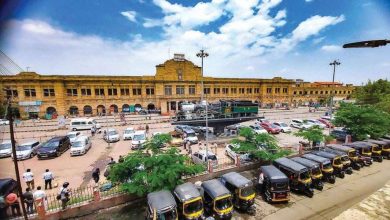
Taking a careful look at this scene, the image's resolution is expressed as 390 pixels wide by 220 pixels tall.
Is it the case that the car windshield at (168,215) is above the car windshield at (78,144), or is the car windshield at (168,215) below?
below

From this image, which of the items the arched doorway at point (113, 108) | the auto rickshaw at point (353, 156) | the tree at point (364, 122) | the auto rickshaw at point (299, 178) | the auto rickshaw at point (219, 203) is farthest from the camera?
the arched doorway at point (113, 108)

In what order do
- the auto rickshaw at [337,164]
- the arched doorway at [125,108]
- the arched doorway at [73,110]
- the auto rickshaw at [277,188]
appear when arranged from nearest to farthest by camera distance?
the auto rickshaw at [277,188] < the auto rickshaw at [337,164] < the arched doorway at [73,110] < the arched doorway at [125,108]

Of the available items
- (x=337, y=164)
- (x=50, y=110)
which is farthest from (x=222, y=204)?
(x=50, y=110)

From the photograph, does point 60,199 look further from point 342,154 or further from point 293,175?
point 342,154

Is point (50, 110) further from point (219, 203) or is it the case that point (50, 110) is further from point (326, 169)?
point (326, 169)

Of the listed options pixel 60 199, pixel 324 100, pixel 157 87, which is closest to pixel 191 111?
pixel 60 199

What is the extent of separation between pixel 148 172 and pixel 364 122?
25.7 m

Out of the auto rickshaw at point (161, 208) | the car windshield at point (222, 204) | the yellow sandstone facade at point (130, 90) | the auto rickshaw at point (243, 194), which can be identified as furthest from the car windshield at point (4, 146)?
the auto rickshaw at point (243, 194)

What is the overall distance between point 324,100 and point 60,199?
81542mm

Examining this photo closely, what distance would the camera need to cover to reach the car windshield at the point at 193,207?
9328 mm

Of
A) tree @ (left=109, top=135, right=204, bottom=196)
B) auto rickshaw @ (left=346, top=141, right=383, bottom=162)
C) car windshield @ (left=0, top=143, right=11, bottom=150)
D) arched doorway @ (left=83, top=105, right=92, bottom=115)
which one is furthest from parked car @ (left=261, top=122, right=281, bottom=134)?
arched doorway @ (left=83, top=105, right=92, bottom=115)

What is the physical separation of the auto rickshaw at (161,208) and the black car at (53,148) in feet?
49.9

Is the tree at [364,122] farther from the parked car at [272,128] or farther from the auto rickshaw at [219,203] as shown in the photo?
the auto rickshaw at [219,203]

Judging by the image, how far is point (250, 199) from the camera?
1073 centimetres
